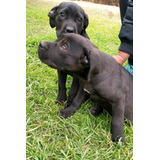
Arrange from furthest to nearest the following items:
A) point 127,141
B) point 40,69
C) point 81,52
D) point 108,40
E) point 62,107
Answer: point 108,40 < point 40,69 < point 62,107 < point 127,141 < point 81,52

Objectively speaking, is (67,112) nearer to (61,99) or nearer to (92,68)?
(61,99)

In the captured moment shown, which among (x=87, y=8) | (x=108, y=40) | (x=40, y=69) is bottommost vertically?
(x=87, y=8)

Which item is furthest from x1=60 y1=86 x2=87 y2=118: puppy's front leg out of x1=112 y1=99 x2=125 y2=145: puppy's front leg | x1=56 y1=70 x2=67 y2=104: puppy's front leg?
x1=112 y1=99 x2=125 y2=145: puppy's front leg

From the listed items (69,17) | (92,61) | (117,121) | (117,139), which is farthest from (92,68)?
(69,17)

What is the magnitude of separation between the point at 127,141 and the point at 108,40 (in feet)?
21.3

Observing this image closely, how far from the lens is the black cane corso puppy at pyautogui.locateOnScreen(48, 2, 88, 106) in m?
3.55

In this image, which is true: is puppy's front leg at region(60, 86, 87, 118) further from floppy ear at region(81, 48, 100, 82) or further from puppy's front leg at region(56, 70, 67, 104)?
floppy ear at region(81, 48, 100, 82)

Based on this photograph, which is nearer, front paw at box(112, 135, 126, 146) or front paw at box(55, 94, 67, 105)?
front paw at box(112, 135, 126, 146)

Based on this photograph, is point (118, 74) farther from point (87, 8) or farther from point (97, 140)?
point (87, 8)

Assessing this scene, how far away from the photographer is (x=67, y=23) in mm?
3721

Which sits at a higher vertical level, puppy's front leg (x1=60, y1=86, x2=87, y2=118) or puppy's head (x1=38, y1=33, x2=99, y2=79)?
puppy's head (x1=38, y1=33, x2=99, y2=79)

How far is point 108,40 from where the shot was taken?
8.79 m

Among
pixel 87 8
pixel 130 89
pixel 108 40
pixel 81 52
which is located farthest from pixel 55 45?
pixel 87 8
